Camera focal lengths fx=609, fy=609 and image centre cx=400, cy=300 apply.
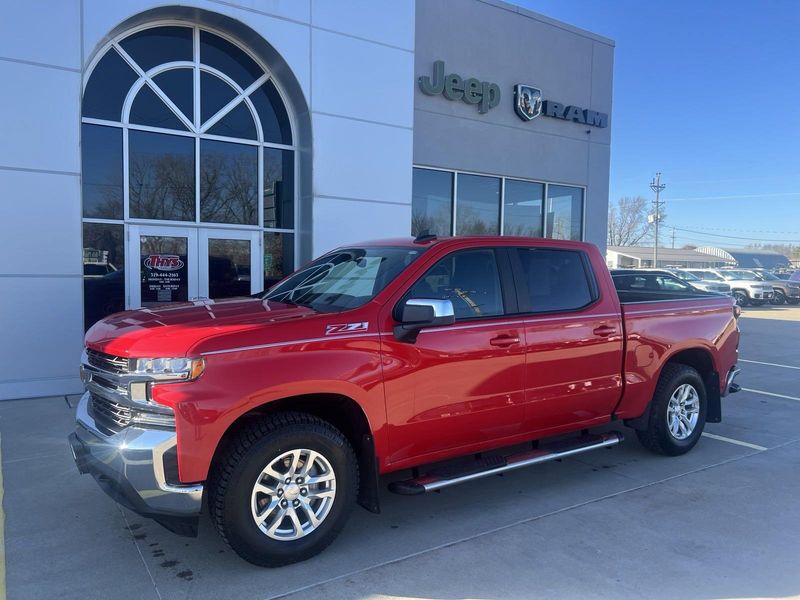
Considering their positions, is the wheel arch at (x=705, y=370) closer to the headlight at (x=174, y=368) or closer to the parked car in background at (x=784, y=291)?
the headlight at (x=174, y=368)

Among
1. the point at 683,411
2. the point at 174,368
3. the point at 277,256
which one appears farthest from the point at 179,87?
the point at 683,411

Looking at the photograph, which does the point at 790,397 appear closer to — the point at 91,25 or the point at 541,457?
the point at 541,457

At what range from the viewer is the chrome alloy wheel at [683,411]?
5.71 metres

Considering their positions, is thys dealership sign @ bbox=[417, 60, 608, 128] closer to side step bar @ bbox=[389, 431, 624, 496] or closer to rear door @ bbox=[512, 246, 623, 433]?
rear door @ bbox=[512, 246, 623, 433]

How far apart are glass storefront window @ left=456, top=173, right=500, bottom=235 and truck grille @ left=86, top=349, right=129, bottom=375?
996 cm

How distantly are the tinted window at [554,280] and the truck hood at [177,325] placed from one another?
1827mm

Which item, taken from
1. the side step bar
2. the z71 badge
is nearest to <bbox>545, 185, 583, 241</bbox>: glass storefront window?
the side step bar

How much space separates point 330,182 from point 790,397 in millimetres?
7513

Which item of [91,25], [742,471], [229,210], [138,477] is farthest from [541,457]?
[91,25]

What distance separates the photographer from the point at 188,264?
9.09 metres

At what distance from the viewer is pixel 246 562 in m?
3.69

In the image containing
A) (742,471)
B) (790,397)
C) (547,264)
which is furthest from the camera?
(790,397)

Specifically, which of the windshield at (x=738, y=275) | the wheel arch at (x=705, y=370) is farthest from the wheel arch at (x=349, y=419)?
the windshield at (x=738, y=275)

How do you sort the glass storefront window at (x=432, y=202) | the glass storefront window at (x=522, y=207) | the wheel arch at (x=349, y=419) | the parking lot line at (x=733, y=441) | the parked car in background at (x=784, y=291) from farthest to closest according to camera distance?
the parked car in background at (x=784, y=291) → the glass storefront window at (x=522, y=207) → the glass storefront window at (x=432, y=202) → the parking lot line at (x=733, y=441) → the wheel arch at (x=349, y=419)
